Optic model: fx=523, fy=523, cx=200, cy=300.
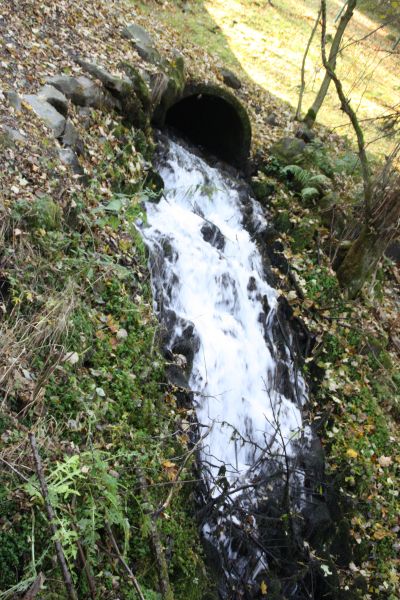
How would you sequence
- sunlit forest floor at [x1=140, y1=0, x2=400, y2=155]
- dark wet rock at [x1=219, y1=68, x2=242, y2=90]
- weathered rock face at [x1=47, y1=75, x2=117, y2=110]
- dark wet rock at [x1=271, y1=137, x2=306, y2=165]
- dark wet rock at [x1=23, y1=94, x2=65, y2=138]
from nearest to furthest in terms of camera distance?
dark wet rock at [x1=23, y1=94, x2=65, y2=138] < weathered rock face at [x1=47, y1=75, x2=117, y2=110] < dark wet rock at [x1=271, y1=137, x2=306, y2=165] < dark wet rock at [x1=219, y1=68, x2=242, y2=90] < sunlit forest floor at [x1=140, y1=0, x2=400, y2=155]

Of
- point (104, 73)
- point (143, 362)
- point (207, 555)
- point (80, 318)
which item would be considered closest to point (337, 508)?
point (207, 555)

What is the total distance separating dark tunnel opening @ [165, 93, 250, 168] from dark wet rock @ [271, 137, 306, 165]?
71 cm

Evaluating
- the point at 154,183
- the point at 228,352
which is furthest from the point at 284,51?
the point at 228,352

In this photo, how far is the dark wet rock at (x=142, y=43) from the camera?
9.12 m

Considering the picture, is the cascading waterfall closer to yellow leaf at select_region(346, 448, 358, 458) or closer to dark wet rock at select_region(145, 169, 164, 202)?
dark wet rock at select_region(145, 169, 164, 202)

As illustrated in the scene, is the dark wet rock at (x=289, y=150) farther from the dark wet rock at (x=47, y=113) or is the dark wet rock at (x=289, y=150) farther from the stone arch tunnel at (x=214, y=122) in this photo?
the dark wet rock at (x=47, y=113)

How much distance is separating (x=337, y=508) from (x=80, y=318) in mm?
4145

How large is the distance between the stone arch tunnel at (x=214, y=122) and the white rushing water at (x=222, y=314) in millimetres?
1360

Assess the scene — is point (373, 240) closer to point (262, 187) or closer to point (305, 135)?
point (262, 187)

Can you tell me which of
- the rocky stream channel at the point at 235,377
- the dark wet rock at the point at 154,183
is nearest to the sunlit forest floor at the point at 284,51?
the rocky stream channel at the point at 235,377

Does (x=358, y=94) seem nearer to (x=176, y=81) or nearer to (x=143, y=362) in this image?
(x=176, y=81)

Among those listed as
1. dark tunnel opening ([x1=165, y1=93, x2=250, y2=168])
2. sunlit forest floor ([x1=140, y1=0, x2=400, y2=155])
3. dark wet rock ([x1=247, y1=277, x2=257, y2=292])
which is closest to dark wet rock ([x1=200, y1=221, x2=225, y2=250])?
dark wet rock ([x1=247, y1=277, x2=257, y2=292])

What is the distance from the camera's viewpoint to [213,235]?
827 centimetres

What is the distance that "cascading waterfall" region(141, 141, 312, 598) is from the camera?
5.34 m
